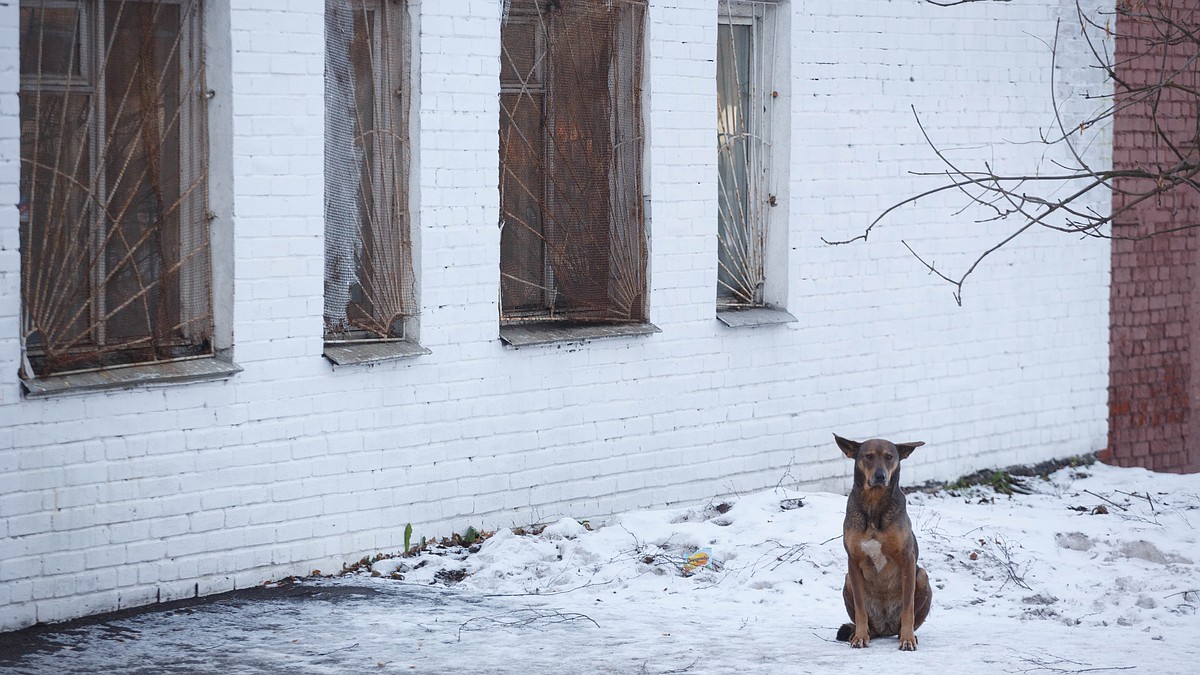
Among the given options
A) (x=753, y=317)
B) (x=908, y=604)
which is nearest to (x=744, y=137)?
(x=753, y=317)

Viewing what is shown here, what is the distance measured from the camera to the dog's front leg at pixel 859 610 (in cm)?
582

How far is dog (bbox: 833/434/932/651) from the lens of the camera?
5734mm

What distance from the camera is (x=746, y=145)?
9.02 metres

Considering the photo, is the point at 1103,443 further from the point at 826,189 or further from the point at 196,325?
the point at 196,325

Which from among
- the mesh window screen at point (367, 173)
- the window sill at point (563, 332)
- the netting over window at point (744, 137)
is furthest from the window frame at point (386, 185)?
the netting over window at point (744, 137)

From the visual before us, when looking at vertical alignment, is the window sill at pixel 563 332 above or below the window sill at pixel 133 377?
above

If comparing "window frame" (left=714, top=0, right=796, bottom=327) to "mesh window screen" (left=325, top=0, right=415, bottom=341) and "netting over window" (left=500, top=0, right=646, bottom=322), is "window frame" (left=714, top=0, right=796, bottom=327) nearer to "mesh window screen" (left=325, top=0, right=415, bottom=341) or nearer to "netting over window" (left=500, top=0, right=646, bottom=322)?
"netting over window" (left=500, top=0, right=646, bottom=322)

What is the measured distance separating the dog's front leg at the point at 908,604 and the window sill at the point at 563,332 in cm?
270

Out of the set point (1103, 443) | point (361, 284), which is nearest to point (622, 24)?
point (361, 284)

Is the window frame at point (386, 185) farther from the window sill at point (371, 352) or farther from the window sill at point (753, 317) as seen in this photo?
the window sill at point (753, 317)

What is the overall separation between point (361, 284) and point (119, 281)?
1286 mm

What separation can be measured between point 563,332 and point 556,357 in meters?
0.20

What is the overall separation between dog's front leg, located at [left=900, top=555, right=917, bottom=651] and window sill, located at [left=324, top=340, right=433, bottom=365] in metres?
2.75

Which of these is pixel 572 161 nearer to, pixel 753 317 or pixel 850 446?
pixel 753 317
